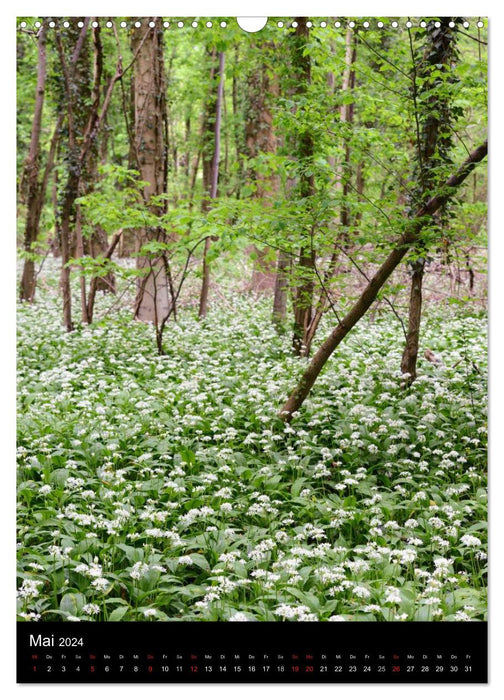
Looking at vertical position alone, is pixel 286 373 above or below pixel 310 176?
below

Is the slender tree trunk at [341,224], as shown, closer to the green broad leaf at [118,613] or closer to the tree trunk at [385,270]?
the tree trunk at [385,270]

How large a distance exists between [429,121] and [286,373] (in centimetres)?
253

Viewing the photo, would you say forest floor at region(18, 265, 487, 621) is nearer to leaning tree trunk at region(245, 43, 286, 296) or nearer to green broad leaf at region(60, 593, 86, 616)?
green broad leaf at region(60, 593, 86, 616)

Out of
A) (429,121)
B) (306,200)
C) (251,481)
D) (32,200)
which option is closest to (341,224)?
(306,200)

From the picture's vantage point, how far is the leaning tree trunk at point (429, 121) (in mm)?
3939

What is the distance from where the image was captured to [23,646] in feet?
7.68

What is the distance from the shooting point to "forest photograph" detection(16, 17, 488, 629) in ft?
9.77

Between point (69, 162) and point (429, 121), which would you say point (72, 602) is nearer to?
point (429, 121)

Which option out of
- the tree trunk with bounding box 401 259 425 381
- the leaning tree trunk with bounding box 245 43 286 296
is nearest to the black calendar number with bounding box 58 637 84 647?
the tree trunk with bounding box 401 259 425 381

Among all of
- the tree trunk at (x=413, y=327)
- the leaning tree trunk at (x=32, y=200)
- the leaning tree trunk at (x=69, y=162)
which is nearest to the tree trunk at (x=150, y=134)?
the leaning tree trunk at (x=69, y=162)

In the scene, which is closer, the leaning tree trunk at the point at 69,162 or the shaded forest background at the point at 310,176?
the shaded forest background at the point at 310,176

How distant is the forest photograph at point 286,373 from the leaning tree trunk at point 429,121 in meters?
0.03

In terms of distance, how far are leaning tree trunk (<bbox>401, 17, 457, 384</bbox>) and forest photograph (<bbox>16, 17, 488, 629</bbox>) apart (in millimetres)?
28

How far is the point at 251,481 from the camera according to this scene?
4.09 m
